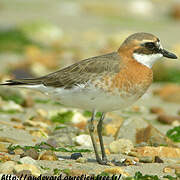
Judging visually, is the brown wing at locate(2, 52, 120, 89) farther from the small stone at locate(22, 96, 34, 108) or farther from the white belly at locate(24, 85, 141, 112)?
the small stone at locate(22, 96, 34, 108)

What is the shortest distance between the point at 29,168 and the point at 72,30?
43.9 ft

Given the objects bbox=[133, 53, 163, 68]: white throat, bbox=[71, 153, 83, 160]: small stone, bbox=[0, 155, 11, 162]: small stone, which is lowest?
bbox=[0, 155, 11, 162]: small stone

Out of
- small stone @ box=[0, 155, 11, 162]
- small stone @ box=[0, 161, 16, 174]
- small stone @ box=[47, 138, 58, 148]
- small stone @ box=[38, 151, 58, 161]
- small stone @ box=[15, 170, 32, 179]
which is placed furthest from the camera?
small stone @ box=[47, 138, 58, 148]

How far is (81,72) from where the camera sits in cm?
674

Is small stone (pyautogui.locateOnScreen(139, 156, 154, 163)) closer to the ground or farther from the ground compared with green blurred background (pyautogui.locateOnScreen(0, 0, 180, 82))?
closer to the ground

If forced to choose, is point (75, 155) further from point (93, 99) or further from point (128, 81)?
point (128, 81)

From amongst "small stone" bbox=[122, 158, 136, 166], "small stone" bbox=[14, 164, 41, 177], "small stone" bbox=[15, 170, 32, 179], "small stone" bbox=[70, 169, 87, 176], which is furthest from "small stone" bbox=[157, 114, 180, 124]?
"small stone" bbox=[15, 170, 32, 179]

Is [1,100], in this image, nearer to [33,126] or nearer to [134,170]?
[33,126]

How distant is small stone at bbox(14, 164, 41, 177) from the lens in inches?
209

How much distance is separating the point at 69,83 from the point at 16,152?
1137 millimetres

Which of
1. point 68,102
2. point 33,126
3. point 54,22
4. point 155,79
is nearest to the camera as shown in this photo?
point 68,102

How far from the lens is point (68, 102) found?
261 inches

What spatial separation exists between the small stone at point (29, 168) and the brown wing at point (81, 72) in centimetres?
155

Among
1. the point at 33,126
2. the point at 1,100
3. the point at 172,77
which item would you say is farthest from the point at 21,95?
the point at 172,77
